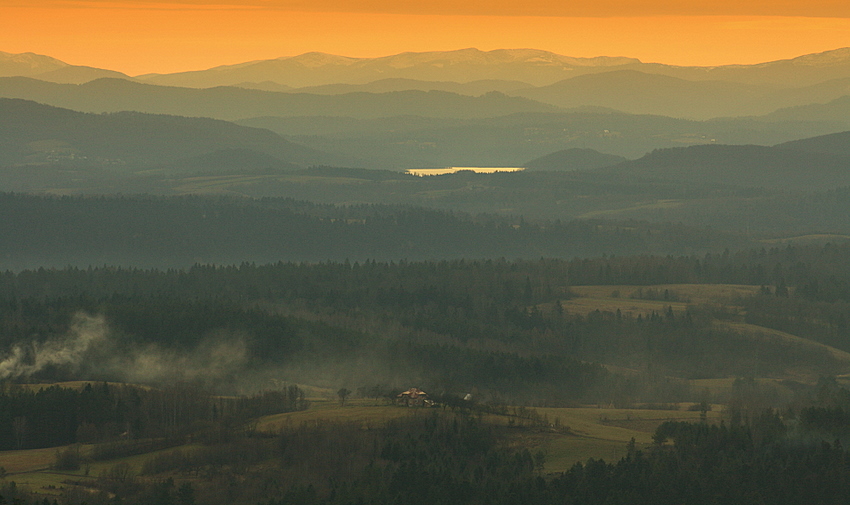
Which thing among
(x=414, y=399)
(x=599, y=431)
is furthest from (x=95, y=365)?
(x=599, y=431)

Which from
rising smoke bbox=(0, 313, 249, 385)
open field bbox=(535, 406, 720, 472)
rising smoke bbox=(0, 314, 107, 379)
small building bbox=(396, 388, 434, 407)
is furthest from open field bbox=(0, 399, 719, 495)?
rising smoke bbox=(0, 314, 107, 379)

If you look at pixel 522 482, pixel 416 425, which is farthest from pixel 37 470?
pixel 522 482

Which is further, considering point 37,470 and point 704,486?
point 37,470

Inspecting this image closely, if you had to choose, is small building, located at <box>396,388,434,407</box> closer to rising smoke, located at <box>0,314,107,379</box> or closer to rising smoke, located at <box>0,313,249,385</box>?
rising smoke, located at <box>0,313,249,385</box>

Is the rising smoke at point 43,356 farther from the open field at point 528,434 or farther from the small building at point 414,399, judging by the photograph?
the small building at point 414,399

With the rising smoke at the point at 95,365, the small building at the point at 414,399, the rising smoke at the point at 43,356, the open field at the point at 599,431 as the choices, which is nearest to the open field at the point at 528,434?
the open field at the point at 599,431

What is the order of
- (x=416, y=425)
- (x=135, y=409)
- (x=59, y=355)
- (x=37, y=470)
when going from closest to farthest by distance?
→ (x=37, y=470) < (x=416, y=425) < (x=135, y=409) < (x=59, y=355)

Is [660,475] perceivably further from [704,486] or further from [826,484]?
[826,484]

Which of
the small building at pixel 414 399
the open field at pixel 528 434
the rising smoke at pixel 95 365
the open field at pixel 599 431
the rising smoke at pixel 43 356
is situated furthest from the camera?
the rising smoke at pixel 95 365
